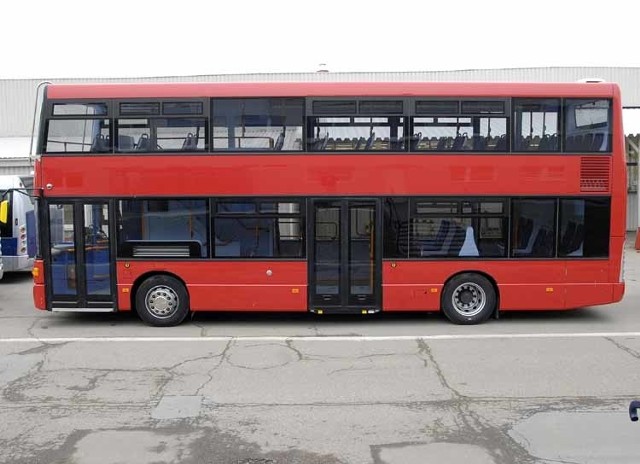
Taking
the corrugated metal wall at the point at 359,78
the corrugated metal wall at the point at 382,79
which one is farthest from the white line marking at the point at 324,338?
the corrugated metal wall at the point at 359,78

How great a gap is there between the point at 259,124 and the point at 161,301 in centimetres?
313

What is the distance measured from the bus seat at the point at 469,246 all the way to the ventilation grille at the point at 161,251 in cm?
422

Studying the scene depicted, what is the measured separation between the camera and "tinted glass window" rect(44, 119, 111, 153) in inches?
Answer: 363

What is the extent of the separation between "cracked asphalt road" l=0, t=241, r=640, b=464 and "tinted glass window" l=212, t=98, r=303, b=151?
284 centimetres

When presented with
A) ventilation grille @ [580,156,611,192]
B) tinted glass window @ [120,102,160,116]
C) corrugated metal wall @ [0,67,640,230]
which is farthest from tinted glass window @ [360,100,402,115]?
corrugated metal wall @ [0,67,640,230]

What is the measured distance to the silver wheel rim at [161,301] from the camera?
947 centimetres

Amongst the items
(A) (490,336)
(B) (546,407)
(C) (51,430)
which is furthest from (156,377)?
(A) (490,336)

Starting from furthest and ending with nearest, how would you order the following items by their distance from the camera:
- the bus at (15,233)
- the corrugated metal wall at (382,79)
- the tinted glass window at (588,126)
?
the corrugated metal wall at (382,79) < the bus at (15,233) < the tinted glass window at (588,126)

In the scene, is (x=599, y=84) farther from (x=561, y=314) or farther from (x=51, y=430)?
(x=51, y=430)

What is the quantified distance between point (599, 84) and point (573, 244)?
2455 mm

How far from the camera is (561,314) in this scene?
10352 millimetres

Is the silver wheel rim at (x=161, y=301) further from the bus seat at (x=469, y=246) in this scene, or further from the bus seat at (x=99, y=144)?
the bus seat at (x=469, y=246)

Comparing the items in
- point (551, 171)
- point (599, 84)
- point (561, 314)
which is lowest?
point (561, 314)

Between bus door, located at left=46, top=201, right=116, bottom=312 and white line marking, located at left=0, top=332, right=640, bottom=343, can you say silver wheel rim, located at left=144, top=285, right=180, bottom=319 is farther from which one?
white line marking, located at left=0, top=332, right=640, bottom=343
